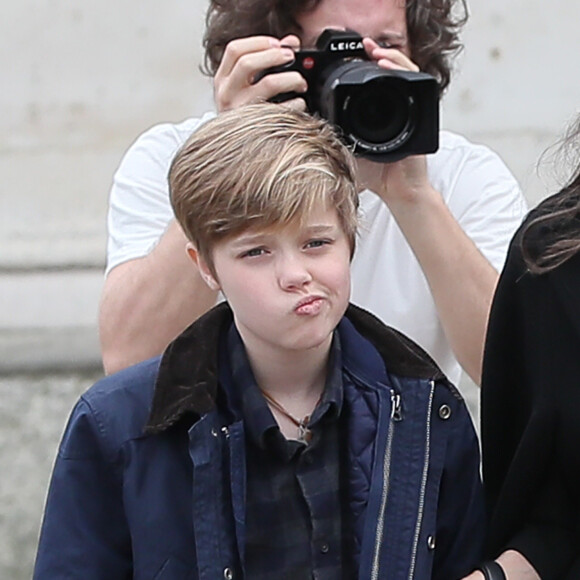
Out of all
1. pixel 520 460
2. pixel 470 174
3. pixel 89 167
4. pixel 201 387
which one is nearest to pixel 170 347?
pixel 201 387

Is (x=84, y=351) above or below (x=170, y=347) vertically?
below

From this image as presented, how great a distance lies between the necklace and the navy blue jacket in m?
0.04

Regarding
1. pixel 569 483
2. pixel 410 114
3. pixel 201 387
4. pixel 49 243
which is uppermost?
pixel 410 114

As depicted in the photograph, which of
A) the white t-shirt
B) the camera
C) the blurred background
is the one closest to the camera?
the camera

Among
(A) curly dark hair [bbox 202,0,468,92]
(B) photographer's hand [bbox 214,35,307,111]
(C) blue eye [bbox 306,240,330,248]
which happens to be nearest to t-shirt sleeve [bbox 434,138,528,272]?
(A) curly dark hair [bbox 202,0,468,92]

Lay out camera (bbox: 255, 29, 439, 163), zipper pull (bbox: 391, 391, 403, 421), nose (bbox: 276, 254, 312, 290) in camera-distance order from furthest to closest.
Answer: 1. camera (bbox: 255, 29, 439, 163)
2. zipper pull (bbox: 391, 391, 403, 421)
3. nose (bbox: 276, 254, 312, 290)

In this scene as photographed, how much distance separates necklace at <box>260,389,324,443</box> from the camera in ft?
4.61

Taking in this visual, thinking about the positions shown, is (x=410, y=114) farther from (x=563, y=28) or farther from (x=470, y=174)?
(x=563, y=28)

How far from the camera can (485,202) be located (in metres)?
1.77

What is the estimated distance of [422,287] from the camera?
1729 mm

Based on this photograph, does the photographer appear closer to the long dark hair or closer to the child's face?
the long dark hair

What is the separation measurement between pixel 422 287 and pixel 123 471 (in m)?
0.52

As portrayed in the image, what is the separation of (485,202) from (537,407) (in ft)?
1.43

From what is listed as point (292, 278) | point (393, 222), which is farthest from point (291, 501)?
point (393, 222)
